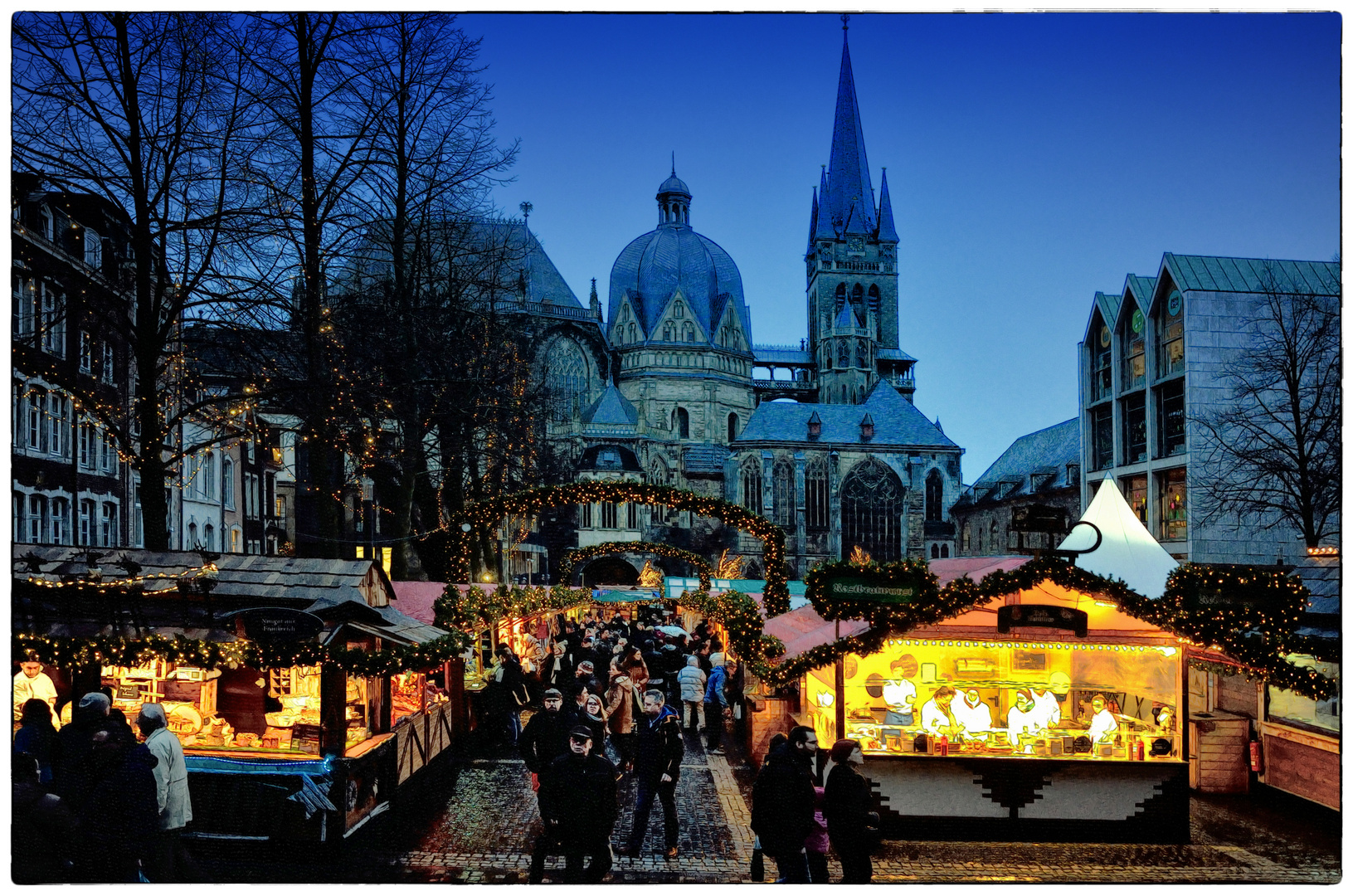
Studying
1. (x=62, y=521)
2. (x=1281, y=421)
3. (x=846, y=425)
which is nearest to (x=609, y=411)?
(x=846, y=425)

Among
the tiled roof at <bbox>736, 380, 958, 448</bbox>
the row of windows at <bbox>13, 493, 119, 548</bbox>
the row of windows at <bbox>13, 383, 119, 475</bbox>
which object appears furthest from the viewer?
the tiled roof at <bbox>736, 380, 958, 448</bbox>

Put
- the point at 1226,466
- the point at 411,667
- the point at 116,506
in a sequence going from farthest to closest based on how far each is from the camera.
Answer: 1. the point at 1226,466
2. the point at 116,506
3. the point at 411,667

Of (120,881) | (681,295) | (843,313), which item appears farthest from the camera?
(843,313)

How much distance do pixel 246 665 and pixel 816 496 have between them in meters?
67.8

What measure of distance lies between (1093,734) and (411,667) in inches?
244

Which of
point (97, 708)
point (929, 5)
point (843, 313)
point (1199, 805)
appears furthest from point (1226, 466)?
point (843, 313)

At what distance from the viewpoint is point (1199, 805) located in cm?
1088

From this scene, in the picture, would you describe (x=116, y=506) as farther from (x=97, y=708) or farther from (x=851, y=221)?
(x=851, y=221)

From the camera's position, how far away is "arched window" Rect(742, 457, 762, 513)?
74.5 m

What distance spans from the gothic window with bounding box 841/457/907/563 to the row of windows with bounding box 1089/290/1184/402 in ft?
152

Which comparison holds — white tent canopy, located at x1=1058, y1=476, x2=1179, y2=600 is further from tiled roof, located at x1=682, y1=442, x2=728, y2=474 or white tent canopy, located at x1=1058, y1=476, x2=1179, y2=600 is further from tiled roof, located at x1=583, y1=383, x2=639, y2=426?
tiled roof, located at x1=583, y1=383, x2=639, y2=426

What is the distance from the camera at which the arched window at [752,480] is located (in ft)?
244

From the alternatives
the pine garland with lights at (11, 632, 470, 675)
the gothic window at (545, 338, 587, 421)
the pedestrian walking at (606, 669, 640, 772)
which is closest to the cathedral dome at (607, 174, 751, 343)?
the gothic window at (545, 338, 587, 421)

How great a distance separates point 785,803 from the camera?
7.52 meters
